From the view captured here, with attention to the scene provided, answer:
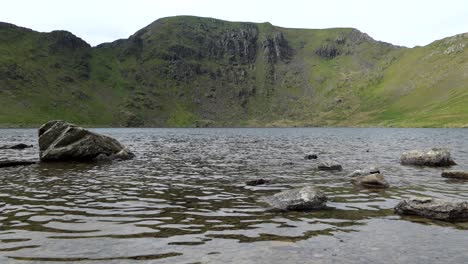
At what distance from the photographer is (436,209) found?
16781mm

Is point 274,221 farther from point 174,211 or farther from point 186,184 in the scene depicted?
point 186,184

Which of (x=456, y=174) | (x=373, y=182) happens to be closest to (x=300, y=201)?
(x=373, y=182)

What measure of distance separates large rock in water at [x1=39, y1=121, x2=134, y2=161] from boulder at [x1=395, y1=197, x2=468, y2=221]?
3433 cm

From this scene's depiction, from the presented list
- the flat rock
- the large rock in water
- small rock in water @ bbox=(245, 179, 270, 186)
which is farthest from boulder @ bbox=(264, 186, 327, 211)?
the large rock in water

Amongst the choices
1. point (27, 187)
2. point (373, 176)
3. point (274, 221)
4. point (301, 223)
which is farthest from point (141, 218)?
point (373, 176)

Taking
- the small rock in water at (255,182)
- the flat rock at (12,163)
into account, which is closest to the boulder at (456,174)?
the small rock in water at (255,182)

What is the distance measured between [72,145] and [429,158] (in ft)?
126

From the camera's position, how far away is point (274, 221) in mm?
16141

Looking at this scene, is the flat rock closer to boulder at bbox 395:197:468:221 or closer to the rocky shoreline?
the rocky shoreline

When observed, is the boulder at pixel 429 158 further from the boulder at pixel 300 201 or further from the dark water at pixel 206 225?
the boulder at pixel 300 201

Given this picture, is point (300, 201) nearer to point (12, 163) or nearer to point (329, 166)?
point (329, 166)

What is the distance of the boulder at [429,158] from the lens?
129 ft

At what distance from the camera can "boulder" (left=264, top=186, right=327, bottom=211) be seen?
18.5m

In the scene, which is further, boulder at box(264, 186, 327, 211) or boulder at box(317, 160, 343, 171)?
boulder at box(317, 160, 343, 171)
